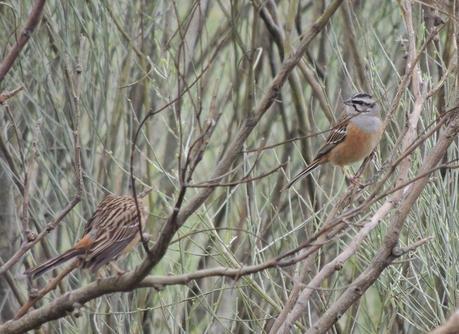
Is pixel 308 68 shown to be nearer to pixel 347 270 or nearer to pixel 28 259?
pixel 347 270

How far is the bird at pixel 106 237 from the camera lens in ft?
13.2

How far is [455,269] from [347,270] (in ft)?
7.73

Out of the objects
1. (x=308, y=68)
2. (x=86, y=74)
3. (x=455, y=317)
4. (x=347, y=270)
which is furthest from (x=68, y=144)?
(x=455, y=317)

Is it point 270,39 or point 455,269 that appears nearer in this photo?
point 455,269

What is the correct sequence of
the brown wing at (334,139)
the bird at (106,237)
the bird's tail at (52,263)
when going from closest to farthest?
the bird's tail at (52,263), the bird at (106,237), the brown wing at (334,139)

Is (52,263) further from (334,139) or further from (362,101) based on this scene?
(334,139)

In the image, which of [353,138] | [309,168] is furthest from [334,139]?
[309,168]

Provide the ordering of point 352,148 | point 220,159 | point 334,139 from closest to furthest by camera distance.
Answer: point 220,159 < point 352,148 < point 334,139

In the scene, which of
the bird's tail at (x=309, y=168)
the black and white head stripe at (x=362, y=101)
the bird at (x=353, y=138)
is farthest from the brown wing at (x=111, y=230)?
the black and white head stripe at (x=362, y=101)

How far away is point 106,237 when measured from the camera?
4.30 metres

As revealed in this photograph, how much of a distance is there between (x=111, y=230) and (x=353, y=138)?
1847mm

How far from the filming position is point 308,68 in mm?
6258

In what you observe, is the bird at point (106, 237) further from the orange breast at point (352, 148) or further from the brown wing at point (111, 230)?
the orange breast at point (352, 148)

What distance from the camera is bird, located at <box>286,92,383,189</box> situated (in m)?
5.41
